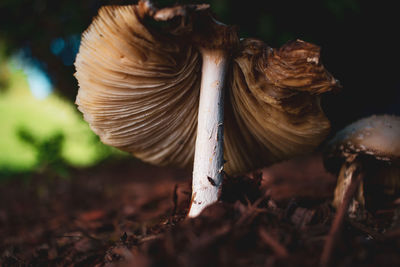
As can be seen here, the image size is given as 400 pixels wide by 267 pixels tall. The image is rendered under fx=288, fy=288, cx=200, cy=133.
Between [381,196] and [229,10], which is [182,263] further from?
[229,10]

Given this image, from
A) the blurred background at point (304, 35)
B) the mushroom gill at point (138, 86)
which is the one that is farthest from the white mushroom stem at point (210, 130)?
the blurred background at point (304, 35)

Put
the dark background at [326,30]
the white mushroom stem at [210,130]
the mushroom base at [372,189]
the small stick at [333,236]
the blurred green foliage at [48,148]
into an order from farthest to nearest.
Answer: the blurred green foliage at [48,148]
the dark background at [326,30]
the mushroom base at [372,189]
the white mushroom stem at [210,130]
the small stick at [333,236]

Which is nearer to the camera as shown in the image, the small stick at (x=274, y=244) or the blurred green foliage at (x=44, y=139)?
the small stick at (x=274, y=244)

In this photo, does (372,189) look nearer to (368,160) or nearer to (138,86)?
(368,160)

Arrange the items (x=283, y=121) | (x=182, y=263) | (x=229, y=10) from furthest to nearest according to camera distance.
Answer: (x=229, y=10) → (x=283, y=121) → (x=182, y=263)

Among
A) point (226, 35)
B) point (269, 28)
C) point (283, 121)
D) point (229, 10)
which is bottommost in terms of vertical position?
point (283, 121)

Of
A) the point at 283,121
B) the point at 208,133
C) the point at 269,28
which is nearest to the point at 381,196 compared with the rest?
the point at 283,121

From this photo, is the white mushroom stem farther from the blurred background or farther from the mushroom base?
the blurred background

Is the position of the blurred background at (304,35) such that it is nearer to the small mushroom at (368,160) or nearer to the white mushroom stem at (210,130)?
the small mushroom at (368,160)
